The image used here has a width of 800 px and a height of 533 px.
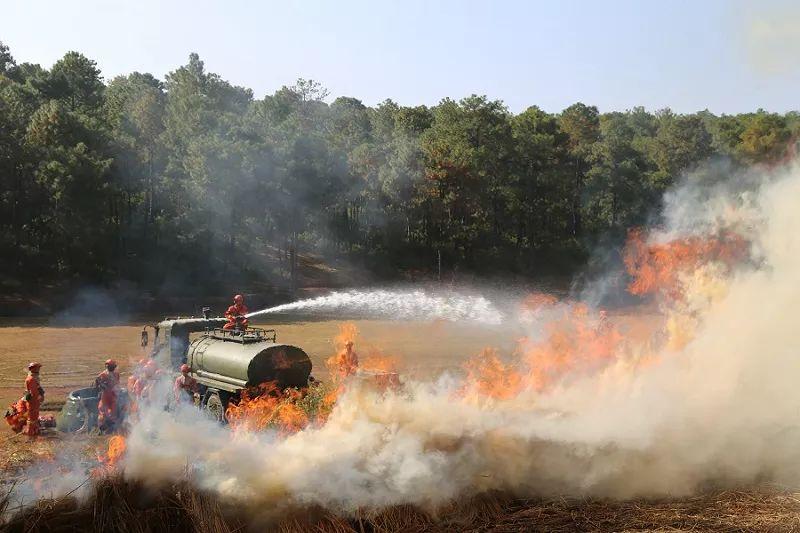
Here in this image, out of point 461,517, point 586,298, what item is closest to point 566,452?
A: point 461,517

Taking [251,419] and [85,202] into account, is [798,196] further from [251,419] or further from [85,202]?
[85,202]

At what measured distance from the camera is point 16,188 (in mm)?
49000

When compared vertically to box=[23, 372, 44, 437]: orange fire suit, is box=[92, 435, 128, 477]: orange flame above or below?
above

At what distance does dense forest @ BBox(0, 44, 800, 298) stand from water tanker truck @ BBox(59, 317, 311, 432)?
31840 mm

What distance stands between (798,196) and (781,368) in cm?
314

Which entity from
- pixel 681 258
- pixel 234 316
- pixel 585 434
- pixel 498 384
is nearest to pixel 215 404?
pixel 234 316

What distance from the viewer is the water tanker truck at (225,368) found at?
1733 cm

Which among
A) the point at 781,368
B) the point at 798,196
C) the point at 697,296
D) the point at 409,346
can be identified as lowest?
the point at 409,346

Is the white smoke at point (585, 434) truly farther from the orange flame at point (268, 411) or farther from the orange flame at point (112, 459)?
the orange flame at point (268, 411)

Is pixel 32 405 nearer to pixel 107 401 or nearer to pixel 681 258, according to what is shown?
pixel 107 401

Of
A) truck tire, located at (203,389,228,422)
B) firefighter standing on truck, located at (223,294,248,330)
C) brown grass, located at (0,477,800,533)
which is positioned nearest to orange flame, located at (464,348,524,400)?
brown grass, located at (0,477,800,533)

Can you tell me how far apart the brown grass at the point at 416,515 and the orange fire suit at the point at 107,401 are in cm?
748

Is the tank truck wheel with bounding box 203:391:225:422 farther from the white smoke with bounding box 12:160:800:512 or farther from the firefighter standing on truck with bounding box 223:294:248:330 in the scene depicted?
the white smoke with bounding box 12:160:800:512

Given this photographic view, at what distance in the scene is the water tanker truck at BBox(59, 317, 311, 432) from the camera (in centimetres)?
1733
